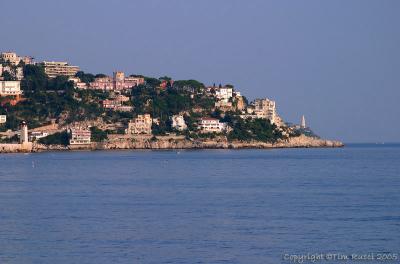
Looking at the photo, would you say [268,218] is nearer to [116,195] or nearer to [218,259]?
[218,259]

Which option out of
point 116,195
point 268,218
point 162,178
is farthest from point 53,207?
point 162,178

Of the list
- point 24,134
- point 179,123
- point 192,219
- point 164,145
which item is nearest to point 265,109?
point 179,123

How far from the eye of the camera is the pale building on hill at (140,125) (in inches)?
4638

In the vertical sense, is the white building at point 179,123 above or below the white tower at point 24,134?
above

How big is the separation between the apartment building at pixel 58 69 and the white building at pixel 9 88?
1305 cm

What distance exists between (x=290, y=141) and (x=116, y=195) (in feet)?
317

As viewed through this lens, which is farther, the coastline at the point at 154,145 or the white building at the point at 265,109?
the white building at the point at 265,109

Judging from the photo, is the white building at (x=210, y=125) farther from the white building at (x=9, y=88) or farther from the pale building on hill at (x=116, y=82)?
the white building at (x=9, y=88)

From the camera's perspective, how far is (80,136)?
11375cm

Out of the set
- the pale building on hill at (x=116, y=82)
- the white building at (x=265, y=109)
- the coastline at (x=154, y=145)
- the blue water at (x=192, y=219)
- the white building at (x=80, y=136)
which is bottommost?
the blue water at (x=192, y=219)

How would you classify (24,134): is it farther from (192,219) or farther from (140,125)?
(192,219)

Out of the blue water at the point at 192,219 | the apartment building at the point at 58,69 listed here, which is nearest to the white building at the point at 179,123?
the apartment building at the point at 58,69

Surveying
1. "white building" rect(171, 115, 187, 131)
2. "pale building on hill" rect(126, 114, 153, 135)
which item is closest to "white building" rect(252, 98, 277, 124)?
"white building" rect(171, 115, 187, 131)

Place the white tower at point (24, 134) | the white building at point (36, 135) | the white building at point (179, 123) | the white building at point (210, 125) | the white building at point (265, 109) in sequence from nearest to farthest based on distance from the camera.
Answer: the white tower at point (24, 134), the white building at point (36, 135), the white building at point (179, 123), the white building at point (210, 125), the white building at point (265, 109)
